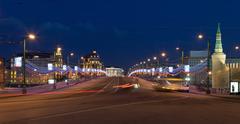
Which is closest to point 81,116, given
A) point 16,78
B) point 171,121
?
point 171,121

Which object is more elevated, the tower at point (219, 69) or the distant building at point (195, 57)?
the distant building at point (195, 57)

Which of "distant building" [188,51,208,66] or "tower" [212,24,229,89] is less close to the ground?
"distant building" [188,51,208,66]

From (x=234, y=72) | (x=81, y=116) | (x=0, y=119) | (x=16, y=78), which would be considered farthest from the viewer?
(x=16, y=78)

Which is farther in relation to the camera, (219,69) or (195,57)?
(195,57)

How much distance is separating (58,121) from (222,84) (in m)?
62.9

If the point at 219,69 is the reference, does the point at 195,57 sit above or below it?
above

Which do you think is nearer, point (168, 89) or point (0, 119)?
point (0, 119)

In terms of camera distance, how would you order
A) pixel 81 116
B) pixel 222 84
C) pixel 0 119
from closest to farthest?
pixel 0 119
pixel 81 116
pixel 222 84

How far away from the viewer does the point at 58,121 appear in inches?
777

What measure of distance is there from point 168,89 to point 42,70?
8344 cm

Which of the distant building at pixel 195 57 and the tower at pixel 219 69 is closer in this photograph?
the tower at pixel 219 69

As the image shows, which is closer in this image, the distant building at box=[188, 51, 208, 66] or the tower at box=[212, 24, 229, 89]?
the tower at box=[212, 24, 229, 89]

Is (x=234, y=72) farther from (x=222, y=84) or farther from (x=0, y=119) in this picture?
(x=0, y=119)

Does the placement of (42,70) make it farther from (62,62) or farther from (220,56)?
(220,56)
